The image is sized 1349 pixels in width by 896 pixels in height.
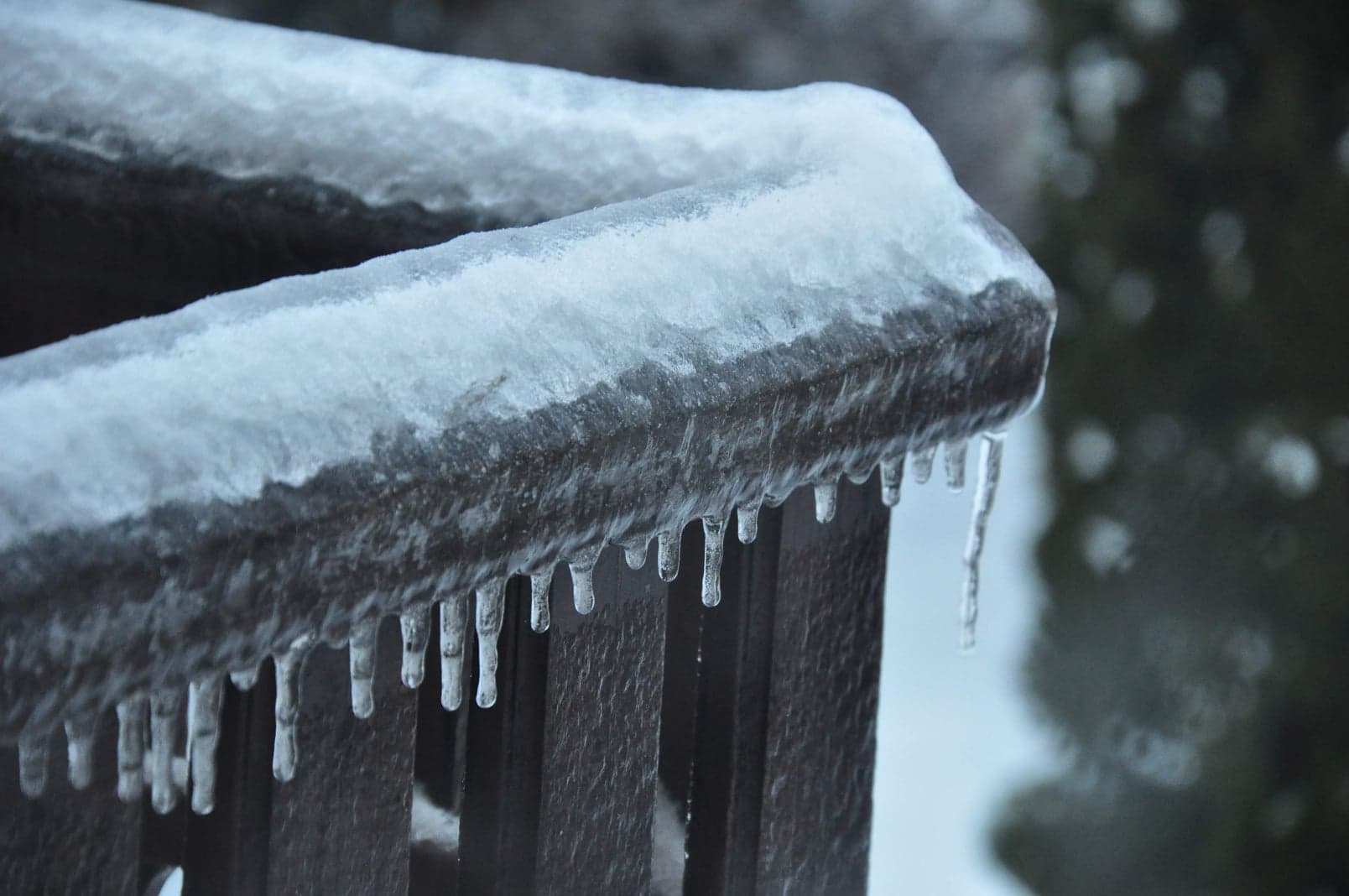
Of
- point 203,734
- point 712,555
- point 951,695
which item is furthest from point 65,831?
point 951,695

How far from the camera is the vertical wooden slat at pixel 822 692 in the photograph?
3.46 ft

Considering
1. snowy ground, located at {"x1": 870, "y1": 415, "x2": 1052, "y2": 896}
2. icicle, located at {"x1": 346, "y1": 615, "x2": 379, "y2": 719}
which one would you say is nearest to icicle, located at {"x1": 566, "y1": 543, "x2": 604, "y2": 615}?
icicle, located at {"x1": 346, "y1": 615, "x2": 379, "y2": 719}

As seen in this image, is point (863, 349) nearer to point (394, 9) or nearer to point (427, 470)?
point (427, 470)

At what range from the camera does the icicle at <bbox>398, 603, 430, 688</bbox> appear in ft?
2.46

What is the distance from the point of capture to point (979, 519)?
1.16 meters

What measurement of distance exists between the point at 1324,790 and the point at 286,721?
4.10m

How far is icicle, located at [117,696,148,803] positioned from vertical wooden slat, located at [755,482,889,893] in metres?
0.45

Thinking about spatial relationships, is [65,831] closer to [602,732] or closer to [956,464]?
[602,732]

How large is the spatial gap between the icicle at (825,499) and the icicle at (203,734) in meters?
0.36

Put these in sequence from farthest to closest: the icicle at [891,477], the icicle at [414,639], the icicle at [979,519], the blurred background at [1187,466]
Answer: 1. the blurred background at [1187,466]
2. the icicle at [979,519]
3. the icicle at [891,477]
4. the icicle at [414,639]

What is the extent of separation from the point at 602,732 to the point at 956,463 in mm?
288

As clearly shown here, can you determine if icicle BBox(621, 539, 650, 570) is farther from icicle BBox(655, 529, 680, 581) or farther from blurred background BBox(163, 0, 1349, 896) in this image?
blurred background BBox(163, 0, 1349, 896)

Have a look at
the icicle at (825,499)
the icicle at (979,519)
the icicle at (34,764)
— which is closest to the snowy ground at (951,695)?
the icicle at (979,519)

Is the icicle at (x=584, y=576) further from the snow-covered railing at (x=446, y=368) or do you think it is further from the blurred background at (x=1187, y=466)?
the blurred background at (x=1187, y=466)
